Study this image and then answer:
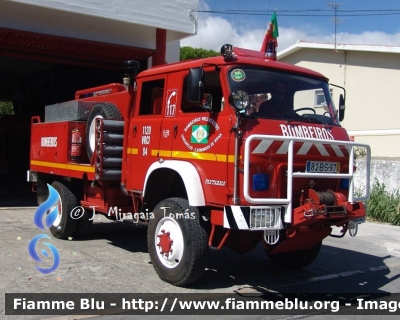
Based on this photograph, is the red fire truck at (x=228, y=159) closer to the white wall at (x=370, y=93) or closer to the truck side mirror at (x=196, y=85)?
the truck side mirror at (x=196, y=85)

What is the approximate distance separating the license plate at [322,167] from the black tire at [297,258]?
1.49m

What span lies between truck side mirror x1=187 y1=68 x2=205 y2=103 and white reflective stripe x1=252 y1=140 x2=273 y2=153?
0.85m

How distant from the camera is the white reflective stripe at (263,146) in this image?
5473 mm

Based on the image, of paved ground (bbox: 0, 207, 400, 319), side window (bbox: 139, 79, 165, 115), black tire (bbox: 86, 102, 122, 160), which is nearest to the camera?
paved ground (bbox: 0, 207, 400, 319)

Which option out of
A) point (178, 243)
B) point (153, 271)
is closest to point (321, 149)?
point (178, 243)

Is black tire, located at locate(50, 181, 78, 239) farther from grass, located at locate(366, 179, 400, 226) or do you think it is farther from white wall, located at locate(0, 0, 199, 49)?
grass, located at locate(366, 179, 400, 226)

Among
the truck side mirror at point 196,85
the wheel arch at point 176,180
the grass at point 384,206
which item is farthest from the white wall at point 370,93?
the truck side mirror at point 196,85

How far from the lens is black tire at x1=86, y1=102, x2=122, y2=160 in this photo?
7.53 meters

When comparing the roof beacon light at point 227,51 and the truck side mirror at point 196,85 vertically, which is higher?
the roof beacon light at point 227,51

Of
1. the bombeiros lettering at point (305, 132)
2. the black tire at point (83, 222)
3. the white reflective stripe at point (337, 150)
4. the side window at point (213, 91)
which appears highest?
the side window at point (213, 91)

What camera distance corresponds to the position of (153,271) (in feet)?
22.7

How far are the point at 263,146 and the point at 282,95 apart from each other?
1.02 m

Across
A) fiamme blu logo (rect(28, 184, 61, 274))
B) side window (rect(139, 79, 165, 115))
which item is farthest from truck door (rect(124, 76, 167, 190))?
fiamme blu logo (rect(28, 184, 61, 274))

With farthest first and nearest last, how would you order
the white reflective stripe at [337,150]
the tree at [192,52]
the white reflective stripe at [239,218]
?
the tree at [192,52] < the white reflective stripe at [337,150] < the white reflective stripe at [239,218]
